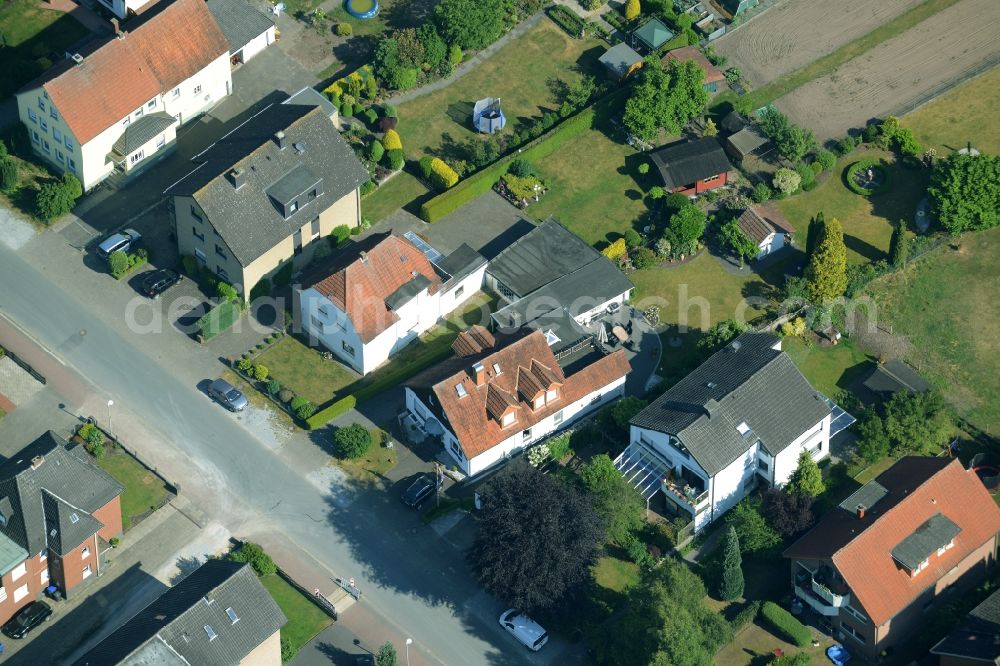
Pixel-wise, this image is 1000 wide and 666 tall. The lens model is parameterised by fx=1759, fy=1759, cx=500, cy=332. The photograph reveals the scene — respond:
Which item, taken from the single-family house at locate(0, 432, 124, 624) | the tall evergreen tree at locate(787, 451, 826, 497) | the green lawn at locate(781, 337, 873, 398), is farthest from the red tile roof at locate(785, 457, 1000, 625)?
the single-family house at locate(0, 432, 124, 624)

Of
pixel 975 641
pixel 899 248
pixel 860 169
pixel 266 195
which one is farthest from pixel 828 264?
pixel 266 195

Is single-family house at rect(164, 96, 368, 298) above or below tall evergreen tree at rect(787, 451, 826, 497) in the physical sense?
above

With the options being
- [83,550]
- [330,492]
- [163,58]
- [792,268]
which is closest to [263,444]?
[330,492]

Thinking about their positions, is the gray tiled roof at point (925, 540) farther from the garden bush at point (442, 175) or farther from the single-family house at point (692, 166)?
the garden bush at point (442, 175)

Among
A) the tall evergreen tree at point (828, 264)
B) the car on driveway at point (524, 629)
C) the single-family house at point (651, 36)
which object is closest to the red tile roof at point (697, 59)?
the single-family house at point (651, 36)

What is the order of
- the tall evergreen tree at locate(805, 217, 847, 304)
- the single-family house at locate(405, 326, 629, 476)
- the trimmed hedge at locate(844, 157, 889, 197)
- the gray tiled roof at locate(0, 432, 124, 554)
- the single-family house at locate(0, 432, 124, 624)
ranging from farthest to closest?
1. the trimmed hedge at locate(844, 157, 889, 197)
2. the tall evergreen tree at locate(805, 217, 847, 304)
3. the single-family house at locate(405, 326, 629, 476)
4. the gray tiled roof at locate(0, 432, 124, 554)
5. the single-family house at locate(0, 432, 124, 624)

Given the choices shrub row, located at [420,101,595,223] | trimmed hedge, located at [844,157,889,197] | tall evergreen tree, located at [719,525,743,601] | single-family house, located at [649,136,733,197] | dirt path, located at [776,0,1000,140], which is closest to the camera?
tall evergreen tree, located at [719,525,743,601]

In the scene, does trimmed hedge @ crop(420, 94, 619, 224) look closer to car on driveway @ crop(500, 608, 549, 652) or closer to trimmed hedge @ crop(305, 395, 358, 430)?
trimmed hedge @ crop(305, 395, 358, 430)
